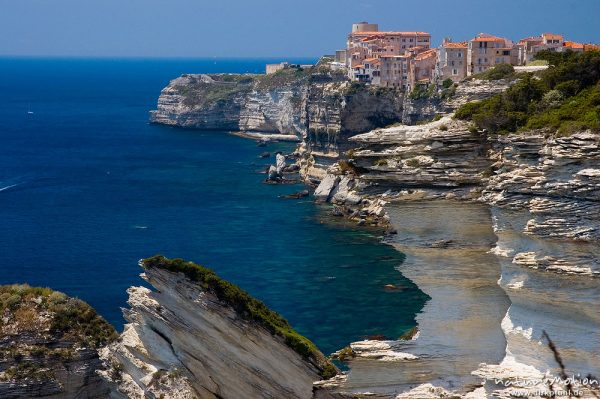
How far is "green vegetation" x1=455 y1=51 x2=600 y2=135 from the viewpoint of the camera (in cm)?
2728

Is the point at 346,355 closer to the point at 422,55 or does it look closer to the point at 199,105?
the point at 422,55

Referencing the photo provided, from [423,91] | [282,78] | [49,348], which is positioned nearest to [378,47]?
[423,91]

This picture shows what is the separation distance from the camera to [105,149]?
380 feet

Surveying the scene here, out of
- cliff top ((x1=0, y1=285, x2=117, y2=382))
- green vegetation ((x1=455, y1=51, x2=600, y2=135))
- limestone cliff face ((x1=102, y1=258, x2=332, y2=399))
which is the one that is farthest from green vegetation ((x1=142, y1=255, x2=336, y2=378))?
green vegetation ((x1=455, y1=51, x2=600, y2=135))

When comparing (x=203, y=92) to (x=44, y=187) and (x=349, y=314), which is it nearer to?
(x=44, y=187)

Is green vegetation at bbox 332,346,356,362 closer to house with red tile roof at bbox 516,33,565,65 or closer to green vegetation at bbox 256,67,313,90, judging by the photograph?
house with red tile roof at bbox 516,33,565,65

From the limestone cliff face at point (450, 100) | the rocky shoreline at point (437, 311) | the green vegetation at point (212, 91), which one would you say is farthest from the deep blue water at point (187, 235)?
the green vegetation at point (212, 91)

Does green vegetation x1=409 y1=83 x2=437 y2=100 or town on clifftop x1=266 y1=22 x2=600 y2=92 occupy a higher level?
town on clifftop x1=266 y1=22 x2=600 y2=92

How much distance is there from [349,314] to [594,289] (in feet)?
73.1

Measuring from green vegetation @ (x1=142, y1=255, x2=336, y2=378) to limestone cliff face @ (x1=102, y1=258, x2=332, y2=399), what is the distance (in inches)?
1.2

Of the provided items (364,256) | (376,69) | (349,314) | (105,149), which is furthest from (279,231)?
(105,149)

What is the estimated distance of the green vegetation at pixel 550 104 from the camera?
27281mm

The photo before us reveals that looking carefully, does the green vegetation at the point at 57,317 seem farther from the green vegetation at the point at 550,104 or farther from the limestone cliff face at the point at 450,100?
the limestone cliff face at the point at 450,100

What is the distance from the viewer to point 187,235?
65938 mm
